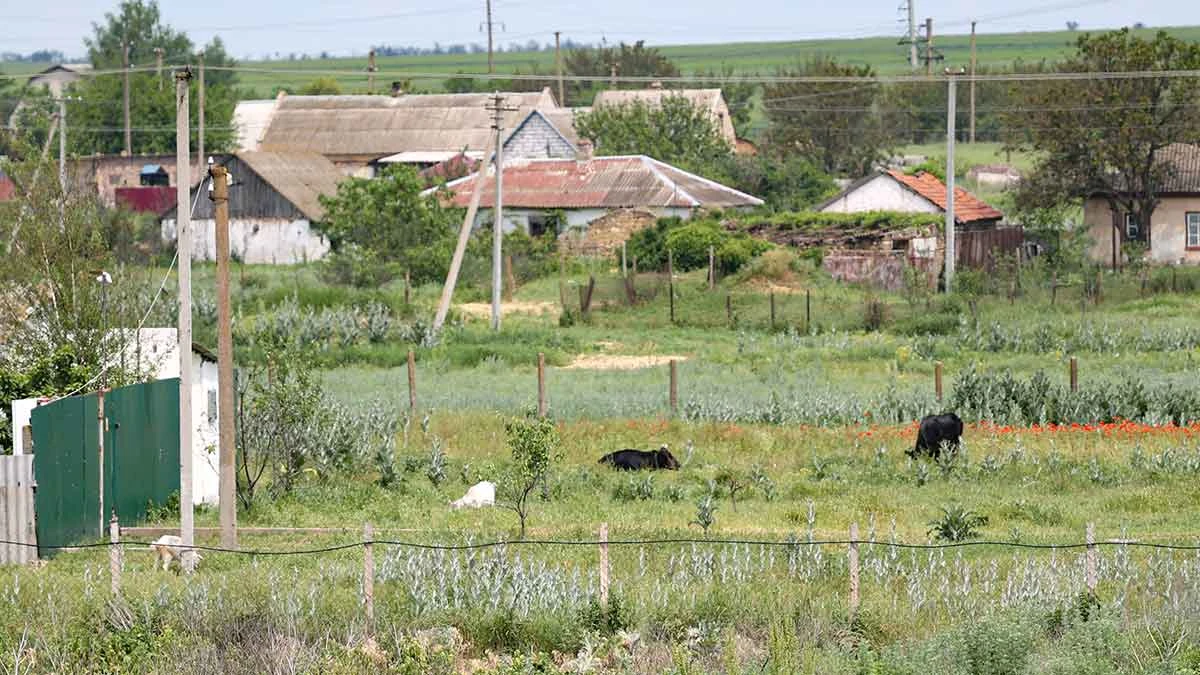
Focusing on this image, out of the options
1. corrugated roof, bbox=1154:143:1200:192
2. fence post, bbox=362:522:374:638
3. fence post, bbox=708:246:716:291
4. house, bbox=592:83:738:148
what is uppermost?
house, bbox=592:83:738:148

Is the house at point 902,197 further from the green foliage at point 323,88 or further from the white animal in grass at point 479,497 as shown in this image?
the green foliage at point 323,88

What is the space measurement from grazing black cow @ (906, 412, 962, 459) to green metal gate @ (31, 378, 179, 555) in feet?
35.1

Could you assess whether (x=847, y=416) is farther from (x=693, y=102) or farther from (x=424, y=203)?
(x=693, y=102)

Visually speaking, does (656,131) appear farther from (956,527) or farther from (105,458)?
(956,527)

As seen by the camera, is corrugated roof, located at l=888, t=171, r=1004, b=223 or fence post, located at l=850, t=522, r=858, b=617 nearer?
fence post, located at l=850, t=522, r=858, b=617

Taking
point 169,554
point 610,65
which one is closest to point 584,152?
point 169,554

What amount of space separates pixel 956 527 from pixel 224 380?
8.55 m

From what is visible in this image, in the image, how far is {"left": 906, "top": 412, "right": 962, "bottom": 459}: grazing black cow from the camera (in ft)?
83.9

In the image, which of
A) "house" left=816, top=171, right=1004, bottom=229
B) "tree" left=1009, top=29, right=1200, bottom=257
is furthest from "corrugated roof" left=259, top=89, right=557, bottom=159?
"tree" left=1009, top=29, right=1200, bottom=257

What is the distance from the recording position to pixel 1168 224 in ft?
199

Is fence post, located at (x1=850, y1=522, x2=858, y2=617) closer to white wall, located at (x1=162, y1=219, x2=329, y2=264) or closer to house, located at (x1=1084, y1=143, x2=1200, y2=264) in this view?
house, located at (x1=1084, y1=143, x2=1200, y2=264)

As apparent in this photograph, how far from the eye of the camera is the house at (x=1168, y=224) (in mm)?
59938

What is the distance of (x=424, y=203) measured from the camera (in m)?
55.1

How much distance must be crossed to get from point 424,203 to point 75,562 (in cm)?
3647
